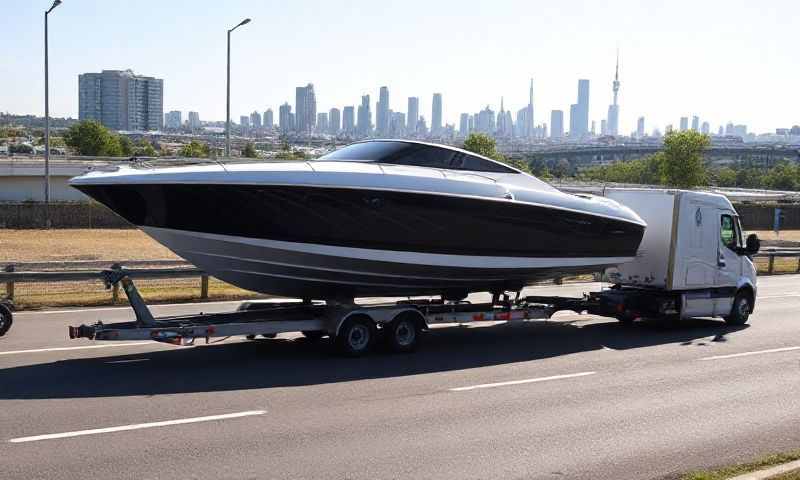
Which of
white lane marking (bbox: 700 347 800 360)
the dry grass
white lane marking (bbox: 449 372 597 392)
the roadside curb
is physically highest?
the roadside curb

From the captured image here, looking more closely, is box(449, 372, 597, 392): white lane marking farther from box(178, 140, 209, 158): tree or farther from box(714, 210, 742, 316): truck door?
box(178, 140, 209, 158): tree

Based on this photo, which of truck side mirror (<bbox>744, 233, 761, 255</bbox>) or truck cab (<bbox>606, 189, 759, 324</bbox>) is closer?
truck cab (<bbox>606, 189, 759, 324</bbox>)

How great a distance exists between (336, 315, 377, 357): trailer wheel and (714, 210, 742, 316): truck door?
831 centimetres

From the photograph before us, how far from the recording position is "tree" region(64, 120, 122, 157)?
111000mm

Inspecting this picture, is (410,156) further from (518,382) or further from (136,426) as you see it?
(136,426)

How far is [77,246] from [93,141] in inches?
3026

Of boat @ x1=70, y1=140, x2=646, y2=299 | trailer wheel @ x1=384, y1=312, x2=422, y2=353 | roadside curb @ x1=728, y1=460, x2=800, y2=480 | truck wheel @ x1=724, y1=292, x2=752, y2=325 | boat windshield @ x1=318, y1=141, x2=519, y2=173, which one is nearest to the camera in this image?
roadside curb @ x1=728, y1=460, x2=800, y2=480

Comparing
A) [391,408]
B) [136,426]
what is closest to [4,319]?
[136,426]

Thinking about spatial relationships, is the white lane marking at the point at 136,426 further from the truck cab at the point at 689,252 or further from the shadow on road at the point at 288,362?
the truck cab at the point at 689,252

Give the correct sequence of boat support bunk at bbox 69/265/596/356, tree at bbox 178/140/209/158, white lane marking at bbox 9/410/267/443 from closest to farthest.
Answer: white lane marking at bbox 9/410/267/443 < boat support bunk at bbox 69/265/596/356 < tree at bbox 178/140/209/158

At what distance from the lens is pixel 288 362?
1291 cm

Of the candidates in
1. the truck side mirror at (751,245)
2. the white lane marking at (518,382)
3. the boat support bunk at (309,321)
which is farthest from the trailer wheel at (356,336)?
the truck side mirror at (751,245)

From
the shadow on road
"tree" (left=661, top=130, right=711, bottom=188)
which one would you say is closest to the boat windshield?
the shadow on road

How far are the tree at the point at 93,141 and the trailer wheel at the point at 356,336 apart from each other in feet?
338
